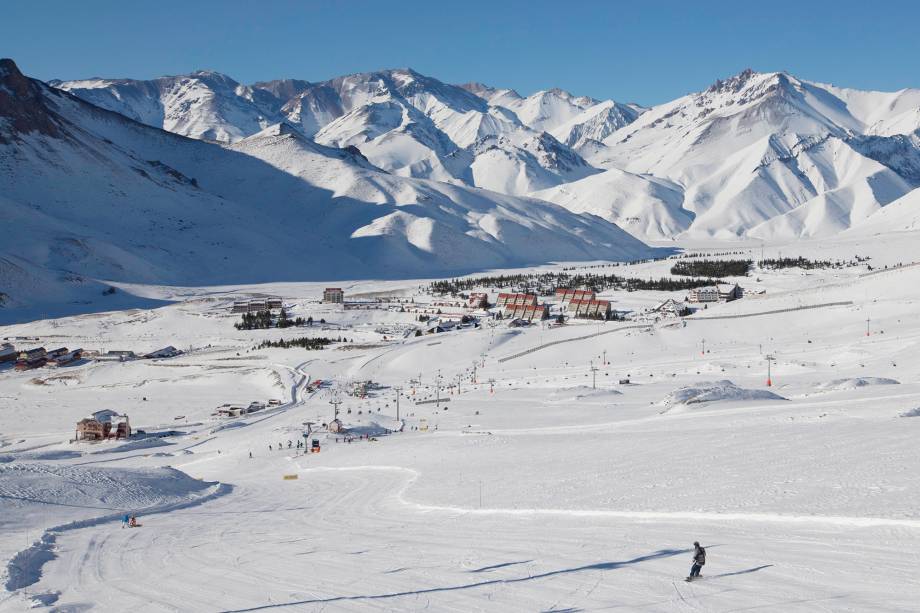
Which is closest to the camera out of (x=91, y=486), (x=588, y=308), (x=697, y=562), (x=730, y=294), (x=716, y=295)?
(x=697, y=562)

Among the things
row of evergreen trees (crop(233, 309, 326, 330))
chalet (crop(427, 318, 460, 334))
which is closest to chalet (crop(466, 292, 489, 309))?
chalet (crop(427, 318, 460, 334))

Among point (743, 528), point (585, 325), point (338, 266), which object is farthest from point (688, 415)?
point (338, 266)

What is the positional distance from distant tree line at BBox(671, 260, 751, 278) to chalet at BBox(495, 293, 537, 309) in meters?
46.7

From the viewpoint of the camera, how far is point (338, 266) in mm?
167000

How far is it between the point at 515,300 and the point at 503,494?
7656 centimetres

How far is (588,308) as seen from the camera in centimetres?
9175

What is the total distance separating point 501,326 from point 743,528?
218 feet

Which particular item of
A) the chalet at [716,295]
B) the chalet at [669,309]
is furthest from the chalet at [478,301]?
the chalet at [716,295]

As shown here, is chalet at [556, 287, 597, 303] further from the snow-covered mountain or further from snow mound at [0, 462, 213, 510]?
snow mound at [0, 462, 213, 510]

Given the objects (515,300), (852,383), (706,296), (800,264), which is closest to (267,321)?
(515,300)

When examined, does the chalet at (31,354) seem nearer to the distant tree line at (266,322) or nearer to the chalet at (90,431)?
the distant tree line at (266,322)

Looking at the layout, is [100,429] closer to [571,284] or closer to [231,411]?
[231,411]

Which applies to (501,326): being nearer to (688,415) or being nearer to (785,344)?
(785,344)

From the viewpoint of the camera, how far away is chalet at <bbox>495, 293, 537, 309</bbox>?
96.1 metres
